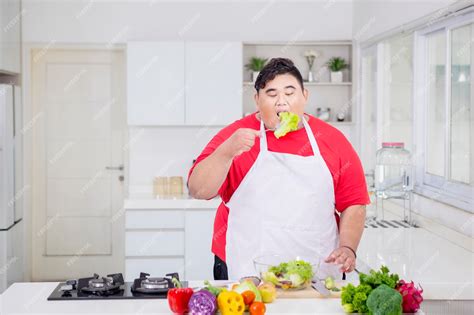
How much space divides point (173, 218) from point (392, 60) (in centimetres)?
197

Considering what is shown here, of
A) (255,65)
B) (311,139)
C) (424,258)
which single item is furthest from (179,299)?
(255,65)

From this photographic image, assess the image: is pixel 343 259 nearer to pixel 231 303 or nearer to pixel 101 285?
pixel 231 303

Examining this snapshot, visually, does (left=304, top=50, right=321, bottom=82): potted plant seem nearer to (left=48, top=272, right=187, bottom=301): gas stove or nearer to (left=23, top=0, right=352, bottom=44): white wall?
(left=23, top=0, right=352, bottom=44): white wall

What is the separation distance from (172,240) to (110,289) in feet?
9.79

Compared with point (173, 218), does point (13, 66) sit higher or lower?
higher

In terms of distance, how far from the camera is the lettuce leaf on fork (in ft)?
7.39

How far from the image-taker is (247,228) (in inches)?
97.2

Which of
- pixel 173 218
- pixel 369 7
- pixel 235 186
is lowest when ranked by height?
pixel 173 218

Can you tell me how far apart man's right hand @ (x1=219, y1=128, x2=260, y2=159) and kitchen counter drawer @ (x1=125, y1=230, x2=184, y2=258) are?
2978mm

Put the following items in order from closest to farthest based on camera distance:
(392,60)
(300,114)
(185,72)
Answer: (300,114)
(392,60)
(185,72)

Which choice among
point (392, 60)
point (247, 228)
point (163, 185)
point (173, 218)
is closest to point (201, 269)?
point (173, 218)

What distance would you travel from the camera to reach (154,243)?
5020 mm

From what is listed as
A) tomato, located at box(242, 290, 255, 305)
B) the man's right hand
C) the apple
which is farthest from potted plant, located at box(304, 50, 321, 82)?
tomato, located at box(242, 290, 255, 305)

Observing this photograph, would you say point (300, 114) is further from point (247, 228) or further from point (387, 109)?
point (387, 109)
